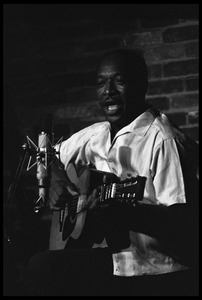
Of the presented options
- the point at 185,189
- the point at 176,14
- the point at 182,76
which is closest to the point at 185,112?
the point at 182,76

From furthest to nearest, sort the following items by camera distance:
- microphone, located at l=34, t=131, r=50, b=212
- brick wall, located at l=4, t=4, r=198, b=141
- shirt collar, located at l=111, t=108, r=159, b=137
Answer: brick wall, located at l=4, t=4, r=198, b=141 → microphone, located at l=34, t=131, r=50, b=212 → shirt collar, located at l=111, t=108, r=159, b=137

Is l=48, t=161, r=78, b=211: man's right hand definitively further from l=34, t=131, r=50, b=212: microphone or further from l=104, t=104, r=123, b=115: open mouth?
l=104, t=104, r=123, b=115: open mouth

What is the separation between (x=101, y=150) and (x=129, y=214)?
16.8 inches

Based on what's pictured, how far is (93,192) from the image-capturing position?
2.81 m

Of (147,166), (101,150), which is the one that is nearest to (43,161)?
(101,150)

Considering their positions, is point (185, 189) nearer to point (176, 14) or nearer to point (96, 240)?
point (96, 240)

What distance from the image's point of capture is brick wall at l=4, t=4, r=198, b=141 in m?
3.54

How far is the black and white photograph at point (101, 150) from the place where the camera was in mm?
2930

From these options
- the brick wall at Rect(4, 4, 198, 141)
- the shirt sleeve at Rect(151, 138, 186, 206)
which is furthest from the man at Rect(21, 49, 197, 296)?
the brick wall at Rect(4, 4, 198, 141)

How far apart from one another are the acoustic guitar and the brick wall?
557 mm

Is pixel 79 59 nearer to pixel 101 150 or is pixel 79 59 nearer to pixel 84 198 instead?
pixel 101 150

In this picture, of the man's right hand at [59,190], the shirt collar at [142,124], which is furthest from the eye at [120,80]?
the man's right hand at [59,190]

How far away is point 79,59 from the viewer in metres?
3.70

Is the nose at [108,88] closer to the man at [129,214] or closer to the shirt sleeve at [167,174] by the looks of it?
the man at [129,214]
